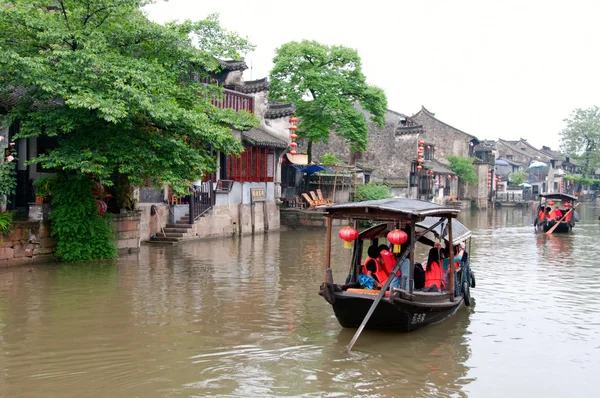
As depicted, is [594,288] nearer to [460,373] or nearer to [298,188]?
[460,373]

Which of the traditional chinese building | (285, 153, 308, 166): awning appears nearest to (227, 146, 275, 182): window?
(285, 153, 308, 166): awning

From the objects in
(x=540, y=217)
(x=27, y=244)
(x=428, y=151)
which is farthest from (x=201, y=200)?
(x=428, y=151)

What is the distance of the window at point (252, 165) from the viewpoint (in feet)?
83.7

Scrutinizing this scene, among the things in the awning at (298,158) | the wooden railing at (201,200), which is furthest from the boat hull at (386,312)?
the awning at (298,158)

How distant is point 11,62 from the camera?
13664 mm

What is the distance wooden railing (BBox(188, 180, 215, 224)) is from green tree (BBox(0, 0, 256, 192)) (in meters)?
5.82

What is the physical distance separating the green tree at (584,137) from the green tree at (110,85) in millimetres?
61551

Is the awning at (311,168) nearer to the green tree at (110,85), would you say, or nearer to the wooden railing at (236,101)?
the wooden railing at (236,101)

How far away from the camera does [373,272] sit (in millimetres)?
10945

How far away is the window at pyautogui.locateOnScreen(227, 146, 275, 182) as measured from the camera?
1004 inches

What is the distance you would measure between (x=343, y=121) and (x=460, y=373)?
23.9m

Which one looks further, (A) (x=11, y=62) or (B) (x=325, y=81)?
(B) (x=325, y=81)

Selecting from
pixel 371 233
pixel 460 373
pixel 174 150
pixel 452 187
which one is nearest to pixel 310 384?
pixel 460 373

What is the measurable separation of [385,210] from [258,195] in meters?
17.4
